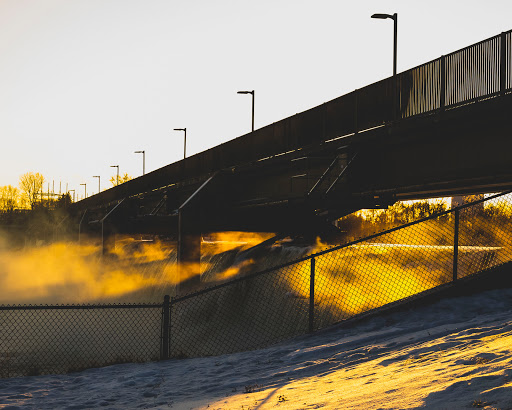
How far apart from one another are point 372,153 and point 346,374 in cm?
1180

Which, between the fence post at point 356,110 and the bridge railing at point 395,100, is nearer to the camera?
the bridge railing at point 395,100

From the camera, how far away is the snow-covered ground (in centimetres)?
626

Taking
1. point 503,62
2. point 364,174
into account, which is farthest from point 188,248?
point 503,62

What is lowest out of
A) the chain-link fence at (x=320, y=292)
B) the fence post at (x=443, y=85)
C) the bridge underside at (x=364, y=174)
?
the chain-link fence at (x=320, y=292)

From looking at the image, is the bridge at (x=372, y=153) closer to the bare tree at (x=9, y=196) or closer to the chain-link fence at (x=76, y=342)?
the chain-link fence at (x=76, y=342)

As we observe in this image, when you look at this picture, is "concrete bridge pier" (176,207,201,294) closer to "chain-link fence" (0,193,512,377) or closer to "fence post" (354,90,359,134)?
"chain-link fence" (0,193,512,377)

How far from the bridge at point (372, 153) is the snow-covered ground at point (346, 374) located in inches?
197

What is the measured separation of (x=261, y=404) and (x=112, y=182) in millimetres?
145074

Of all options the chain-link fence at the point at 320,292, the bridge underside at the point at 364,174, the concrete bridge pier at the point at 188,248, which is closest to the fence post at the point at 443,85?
the bridge underside at the point at 364,174

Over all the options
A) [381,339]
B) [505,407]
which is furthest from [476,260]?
[505,407]

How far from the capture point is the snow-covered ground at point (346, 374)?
20.5 feet

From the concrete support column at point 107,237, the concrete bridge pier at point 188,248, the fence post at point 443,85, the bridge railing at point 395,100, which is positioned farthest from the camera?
the concrete support column at point 107,237

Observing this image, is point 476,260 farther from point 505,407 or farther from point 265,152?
point 505,407

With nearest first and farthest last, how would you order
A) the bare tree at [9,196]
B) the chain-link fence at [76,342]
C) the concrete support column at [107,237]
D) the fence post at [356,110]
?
1. the chain-link fence at [76,342]
2. the fence post at [356,110]
3. the concrete support column at [107,237]
4. the bare tree at [9,196]
